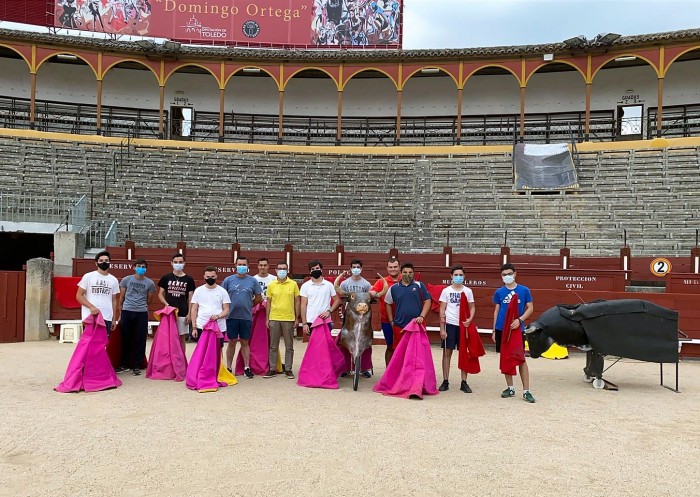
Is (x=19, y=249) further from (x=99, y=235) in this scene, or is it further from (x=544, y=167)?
(x=544, y=167)

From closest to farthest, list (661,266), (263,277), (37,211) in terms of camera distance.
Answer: (263,277), (661,266), (37,211)

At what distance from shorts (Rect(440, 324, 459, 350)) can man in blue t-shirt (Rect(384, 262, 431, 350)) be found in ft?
1.17

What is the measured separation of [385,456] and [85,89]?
25.7m

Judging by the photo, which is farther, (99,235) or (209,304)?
(99,235)

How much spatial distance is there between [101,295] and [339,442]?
3.91 metres

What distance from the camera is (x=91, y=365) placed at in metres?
6.73

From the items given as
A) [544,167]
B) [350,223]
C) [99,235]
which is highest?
[544,167]

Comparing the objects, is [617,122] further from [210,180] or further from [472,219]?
[210,180]

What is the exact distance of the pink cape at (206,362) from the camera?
675 centimetres

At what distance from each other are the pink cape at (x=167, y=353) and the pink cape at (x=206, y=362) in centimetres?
52

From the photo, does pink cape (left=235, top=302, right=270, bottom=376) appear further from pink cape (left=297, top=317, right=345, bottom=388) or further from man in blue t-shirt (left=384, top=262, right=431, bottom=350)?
man in blue t-shirt (left=384, top=262, right=431, bottom=350)

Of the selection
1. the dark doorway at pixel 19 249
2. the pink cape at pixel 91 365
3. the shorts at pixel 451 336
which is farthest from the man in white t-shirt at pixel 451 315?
the dark doorway at pixel 19 249

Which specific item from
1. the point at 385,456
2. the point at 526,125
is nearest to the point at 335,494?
the point at 385,456

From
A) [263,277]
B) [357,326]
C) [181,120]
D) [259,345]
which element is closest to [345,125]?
[181,120]
